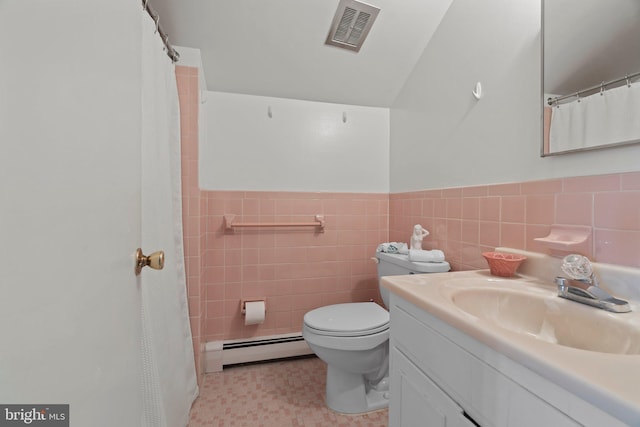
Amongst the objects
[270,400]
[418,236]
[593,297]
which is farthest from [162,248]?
[593,297]

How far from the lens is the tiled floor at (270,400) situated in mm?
1378

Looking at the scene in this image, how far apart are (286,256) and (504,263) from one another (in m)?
1.34

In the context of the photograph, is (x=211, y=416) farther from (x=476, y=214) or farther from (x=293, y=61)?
(x=293, y=61)


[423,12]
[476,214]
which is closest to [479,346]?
[476,214]

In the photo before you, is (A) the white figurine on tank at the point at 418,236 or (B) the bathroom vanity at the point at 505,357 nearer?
(B) the bathroom vanity at the point at 505,357

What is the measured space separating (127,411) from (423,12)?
1.99 metres

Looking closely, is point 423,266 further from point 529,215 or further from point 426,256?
point 529,215

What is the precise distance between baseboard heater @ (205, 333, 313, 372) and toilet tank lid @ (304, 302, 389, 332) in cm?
54

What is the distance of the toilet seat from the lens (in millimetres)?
1351

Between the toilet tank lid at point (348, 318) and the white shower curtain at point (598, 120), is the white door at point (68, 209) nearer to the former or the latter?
the toilet tank lid at point (348, 318)

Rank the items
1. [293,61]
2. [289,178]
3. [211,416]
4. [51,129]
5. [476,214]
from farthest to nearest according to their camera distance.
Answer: [289,178] < [293,61] < [211,416] < [476,214] < [51,129]

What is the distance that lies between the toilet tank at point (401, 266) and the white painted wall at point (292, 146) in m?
0.64

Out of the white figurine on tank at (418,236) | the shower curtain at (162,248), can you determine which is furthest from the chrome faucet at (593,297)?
the shower curtain at (162,248)

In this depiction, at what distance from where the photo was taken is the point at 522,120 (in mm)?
1080
